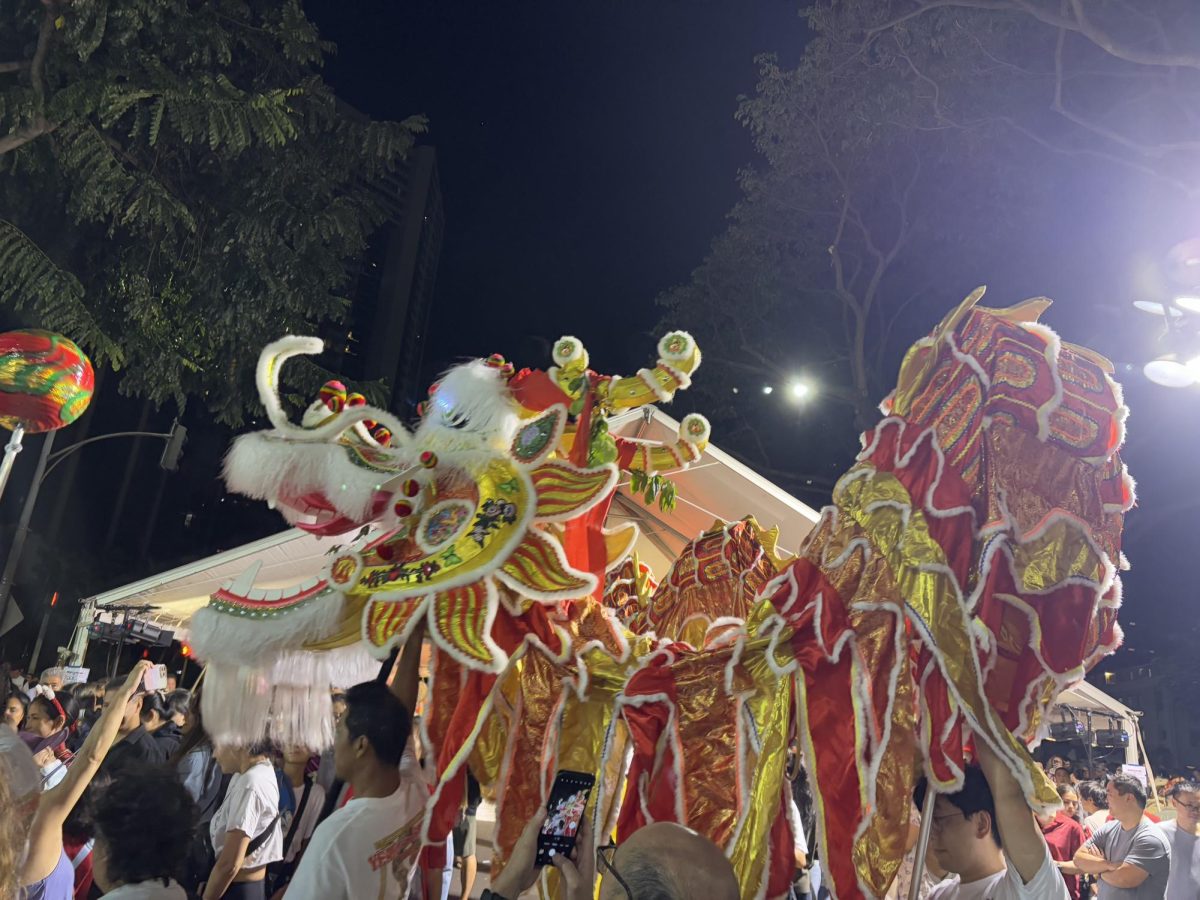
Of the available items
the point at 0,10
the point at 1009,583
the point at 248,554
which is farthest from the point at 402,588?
the point at 0,10

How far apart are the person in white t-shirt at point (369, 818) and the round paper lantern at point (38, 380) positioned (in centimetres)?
427

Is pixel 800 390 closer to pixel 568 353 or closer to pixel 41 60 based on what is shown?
pixel 41 60

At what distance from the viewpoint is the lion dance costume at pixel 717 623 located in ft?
7.31

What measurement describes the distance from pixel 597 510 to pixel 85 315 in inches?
273

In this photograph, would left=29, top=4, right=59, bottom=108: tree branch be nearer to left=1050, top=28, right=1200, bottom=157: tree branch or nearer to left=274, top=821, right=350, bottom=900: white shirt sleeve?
left=274, top=821, right=350, bottom=900: white shirt sleeve

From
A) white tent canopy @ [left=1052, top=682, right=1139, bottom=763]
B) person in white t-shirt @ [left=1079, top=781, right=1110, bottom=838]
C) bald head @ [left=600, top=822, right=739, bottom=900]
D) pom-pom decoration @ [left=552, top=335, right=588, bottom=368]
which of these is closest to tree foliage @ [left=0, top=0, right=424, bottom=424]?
pom-pom decoration @ [left=552, top=335, right=588, bottom=368]

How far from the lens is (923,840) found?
223 cm

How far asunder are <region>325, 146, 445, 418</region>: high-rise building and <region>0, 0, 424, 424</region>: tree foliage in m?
13.3

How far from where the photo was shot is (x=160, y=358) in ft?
30.2

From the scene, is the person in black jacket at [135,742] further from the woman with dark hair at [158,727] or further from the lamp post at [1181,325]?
the lamp post at [1181,325]

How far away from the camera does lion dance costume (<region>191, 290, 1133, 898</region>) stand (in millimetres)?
2229

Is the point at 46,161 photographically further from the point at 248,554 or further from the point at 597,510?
the point at 597,510

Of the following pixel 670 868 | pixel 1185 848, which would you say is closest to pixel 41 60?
pixel 670 868

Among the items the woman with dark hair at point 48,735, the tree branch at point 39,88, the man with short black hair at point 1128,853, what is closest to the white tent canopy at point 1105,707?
the man with short black hair at point 1128,853
